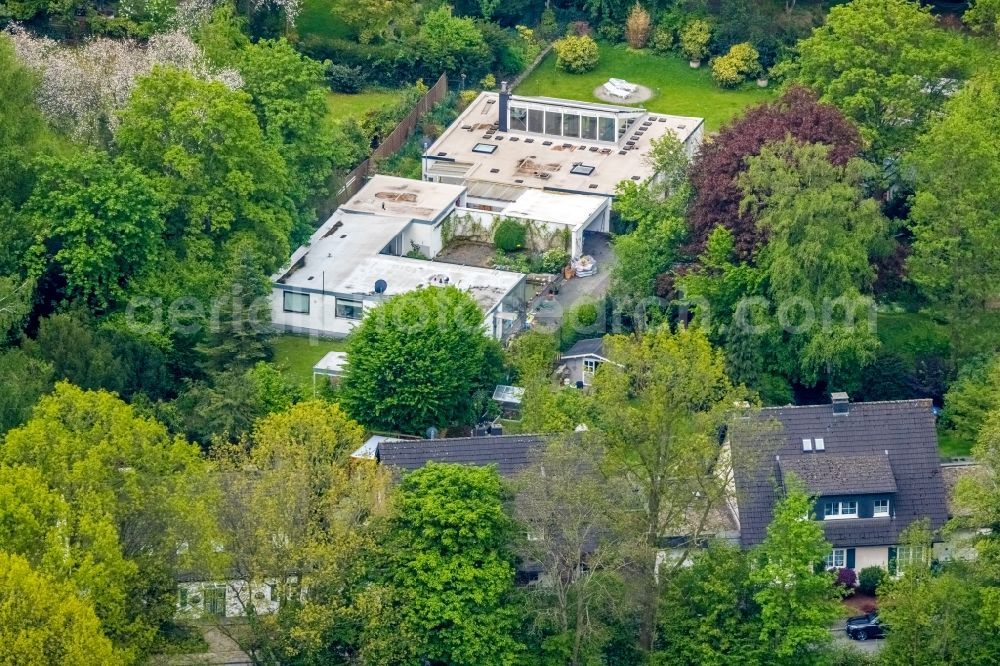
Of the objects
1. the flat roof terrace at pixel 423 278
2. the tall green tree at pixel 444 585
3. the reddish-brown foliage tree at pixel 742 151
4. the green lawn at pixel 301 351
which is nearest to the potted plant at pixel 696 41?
the reddish-brown foliage tree at pixel 742 151

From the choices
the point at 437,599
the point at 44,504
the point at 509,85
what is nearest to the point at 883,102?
the point at 509,85

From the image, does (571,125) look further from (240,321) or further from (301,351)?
(240,321)

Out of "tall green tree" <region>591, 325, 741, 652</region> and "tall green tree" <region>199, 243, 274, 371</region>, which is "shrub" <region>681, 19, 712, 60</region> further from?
"tall green tree" <region>591, 325, 741, 652</region>

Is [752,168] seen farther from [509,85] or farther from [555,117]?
[509,85]

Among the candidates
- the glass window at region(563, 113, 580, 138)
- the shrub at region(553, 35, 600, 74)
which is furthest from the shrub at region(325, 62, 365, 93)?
A: the glass window at region(563, 113, 580, 138)

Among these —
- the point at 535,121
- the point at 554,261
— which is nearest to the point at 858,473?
the point at 554,261

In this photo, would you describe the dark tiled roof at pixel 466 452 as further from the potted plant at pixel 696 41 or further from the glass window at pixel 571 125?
the potted plant at pixel 696 41
